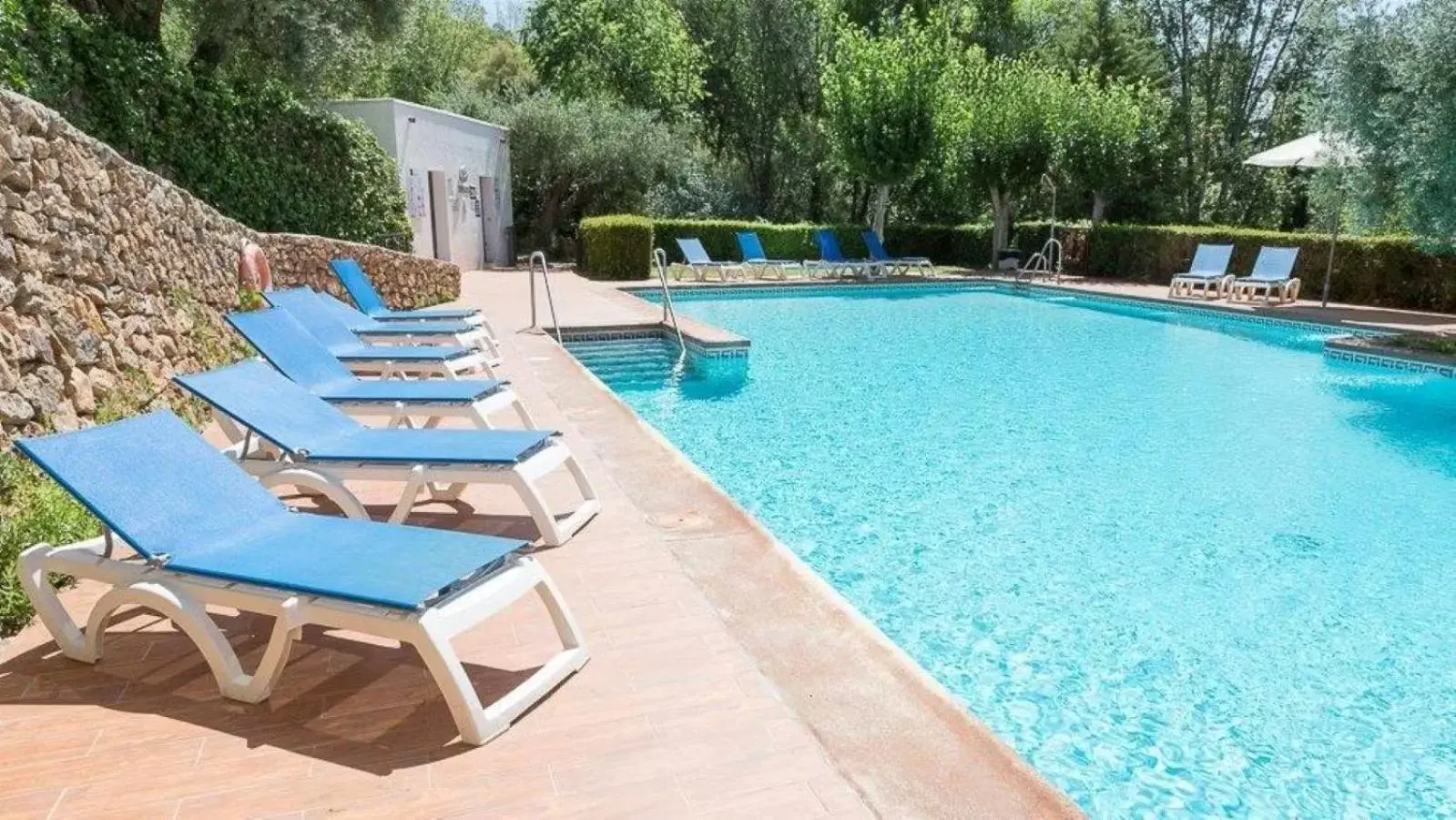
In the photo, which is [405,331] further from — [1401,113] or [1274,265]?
[1274,265]

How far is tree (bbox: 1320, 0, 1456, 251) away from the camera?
11.7 meters

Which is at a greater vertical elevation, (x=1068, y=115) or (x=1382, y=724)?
(x=1068, y=115)

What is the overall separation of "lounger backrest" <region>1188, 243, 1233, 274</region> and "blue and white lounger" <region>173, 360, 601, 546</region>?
16.4 metres

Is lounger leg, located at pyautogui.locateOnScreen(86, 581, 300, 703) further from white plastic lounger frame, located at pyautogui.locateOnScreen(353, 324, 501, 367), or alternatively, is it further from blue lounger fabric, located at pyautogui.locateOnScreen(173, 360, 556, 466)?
white plastic lounger frame, located at pyautogui.locateOnScreen(353, 324, 501, 367)

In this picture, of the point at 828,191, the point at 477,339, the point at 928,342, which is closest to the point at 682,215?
the point at 828,191

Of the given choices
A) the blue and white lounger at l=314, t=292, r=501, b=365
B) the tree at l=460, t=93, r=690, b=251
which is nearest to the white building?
the tree at l=460, t=93, r=690, b=251

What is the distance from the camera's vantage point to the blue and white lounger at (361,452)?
13.4 feet

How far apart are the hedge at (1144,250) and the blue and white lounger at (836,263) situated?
8.59 ft

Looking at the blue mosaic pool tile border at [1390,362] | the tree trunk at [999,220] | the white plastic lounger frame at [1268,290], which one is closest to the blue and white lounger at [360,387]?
the blue mosaic pool tile border at [1390,362]

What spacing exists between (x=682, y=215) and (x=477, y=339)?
1814cm

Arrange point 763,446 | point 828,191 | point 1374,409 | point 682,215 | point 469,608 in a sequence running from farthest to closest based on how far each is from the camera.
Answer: point 828,191, point 682,215, point 1374,409, point 763,446, point 469,608

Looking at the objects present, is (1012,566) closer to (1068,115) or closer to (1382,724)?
(1382,724)

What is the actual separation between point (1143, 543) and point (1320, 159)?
11.9 meters

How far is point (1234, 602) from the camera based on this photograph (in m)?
5.01
